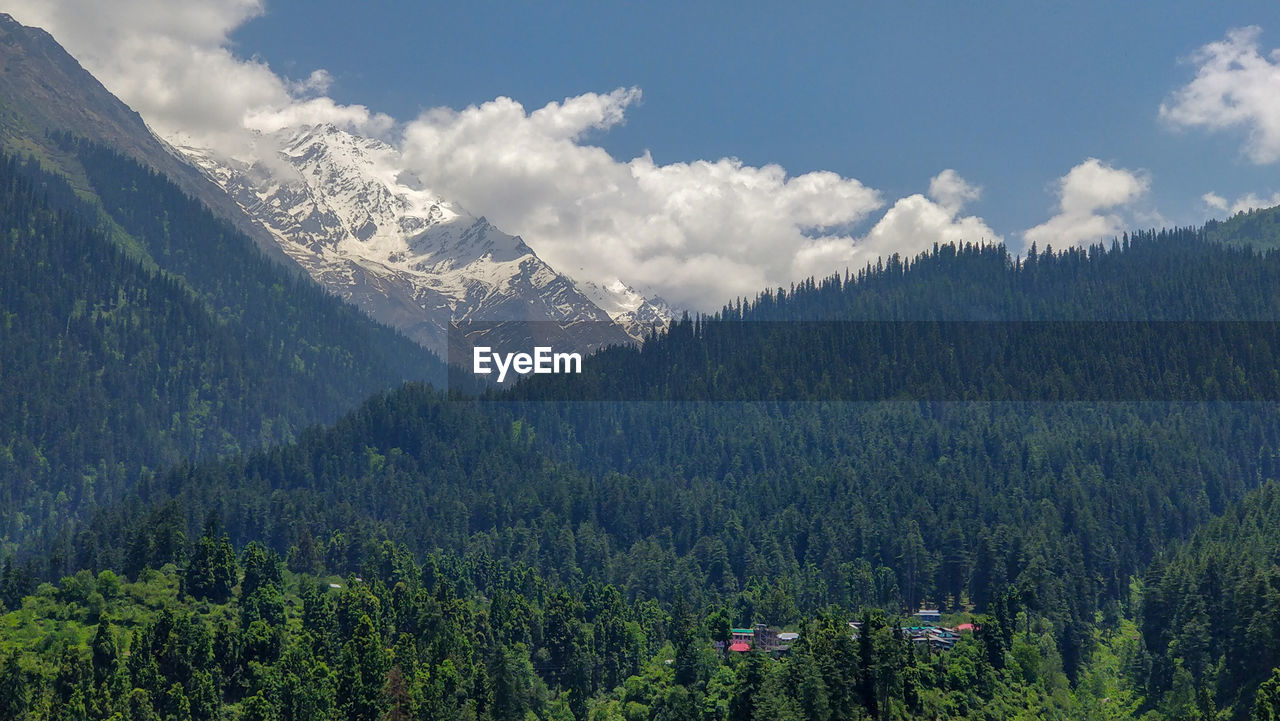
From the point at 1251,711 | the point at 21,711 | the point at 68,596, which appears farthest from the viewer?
the point at 68,596

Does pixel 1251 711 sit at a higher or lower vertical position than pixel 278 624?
lower

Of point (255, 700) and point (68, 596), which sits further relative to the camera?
point (68, 596)

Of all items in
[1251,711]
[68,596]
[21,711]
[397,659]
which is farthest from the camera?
[68,596]

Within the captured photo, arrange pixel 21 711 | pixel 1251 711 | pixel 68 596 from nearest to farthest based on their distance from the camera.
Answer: pixel 21 711 < pixel 1251 711 < pixel 68 596

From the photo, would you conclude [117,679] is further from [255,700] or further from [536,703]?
[536,703]

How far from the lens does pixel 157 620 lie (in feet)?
609

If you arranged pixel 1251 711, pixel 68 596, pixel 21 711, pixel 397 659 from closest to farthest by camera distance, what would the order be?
pixel 21 711, pixel 1251 711, pixel 397 659, pixel 68 596

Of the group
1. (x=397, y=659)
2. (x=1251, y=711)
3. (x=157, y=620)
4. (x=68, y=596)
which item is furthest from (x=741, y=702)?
(x=68, y=596)

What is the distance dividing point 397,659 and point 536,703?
73.3 ft

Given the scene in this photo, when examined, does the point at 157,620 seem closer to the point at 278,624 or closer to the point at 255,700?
the point at 278,624

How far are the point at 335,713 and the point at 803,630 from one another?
61.5 m

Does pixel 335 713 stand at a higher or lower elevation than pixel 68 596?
lower

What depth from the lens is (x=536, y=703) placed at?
191875 millimetres

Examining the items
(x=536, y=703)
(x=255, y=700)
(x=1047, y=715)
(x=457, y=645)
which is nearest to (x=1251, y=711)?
(x=1047, y=715)
